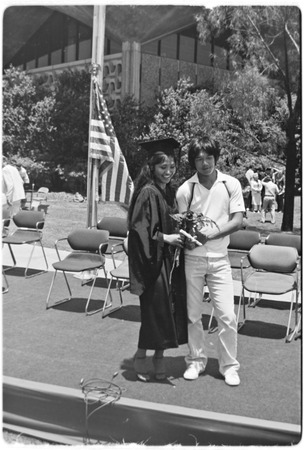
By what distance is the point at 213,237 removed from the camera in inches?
158

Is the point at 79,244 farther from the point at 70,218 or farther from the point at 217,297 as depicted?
the point at 70,218

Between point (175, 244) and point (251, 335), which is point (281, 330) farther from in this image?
point (175, 244)

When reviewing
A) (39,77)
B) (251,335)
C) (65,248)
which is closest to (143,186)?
(251,335)

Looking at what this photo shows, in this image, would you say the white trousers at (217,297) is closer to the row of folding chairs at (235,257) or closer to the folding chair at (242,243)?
the row of folding chairs at (235,257)


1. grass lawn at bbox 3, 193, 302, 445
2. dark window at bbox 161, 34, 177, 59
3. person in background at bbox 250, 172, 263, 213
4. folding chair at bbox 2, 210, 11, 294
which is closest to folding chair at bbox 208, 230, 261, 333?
grass lawn at bbox 3, 193, 302, 445

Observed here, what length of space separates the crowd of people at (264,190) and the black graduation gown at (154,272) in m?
10.2

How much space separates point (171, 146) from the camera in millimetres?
4145

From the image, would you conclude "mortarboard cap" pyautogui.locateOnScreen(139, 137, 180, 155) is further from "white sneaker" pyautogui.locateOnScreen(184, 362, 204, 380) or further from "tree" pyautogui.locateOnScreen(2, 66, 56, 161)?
"tree" pyautogui.locateOnScreen(2, 66, 56, 161)

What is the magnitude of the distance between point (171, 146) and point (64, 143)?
1775 centimetres

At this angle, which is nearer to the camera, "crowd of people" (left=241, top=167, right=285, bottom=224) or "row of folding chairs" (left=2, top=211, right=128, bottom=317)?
"row of folding chairs" (left=2, top=211, right=128, bottom=317)

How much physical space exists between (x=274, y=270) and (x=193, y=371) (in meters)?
1.72

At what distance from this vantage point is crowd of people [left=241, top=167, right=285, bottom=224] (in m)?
A: 14.1

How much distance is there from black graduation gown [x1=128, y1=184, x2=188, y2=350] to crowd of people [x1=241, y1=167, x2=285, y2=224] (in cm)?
1017

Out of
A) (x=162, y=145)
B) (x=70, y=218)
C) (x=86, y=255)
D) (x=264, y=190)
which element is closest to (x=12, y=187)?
(x=86, y=255)
